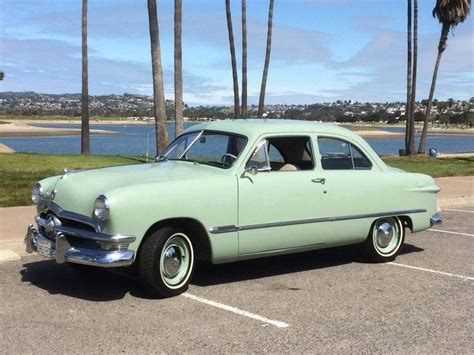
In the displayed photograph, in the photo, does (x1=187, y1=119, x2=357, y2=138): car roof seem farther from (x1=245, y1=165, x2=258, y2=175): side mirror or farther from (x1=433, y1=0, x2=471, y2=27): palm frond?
(x1=433, y1=0, x2=471, y2=27): palm frond

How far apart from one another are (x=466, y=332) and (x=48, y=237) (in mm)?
3891

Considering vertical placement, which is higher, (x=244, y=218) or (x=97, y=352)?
(x=244, y=218)

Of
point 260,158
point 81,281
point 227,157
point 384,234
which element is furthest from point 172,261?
point 384,234

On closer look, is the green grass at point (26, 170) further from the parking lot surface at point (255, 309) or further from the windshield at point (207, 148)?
the windshield at point (207, 148)

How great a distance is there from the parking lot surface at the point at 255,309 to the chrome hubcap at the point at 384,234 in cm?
29

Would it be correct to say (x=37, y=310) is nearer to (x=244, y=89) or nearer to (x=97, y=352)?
(x=97, y=352)

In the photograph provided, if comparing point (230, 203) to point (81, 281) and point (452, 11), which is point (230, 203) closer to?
point (81, 281)

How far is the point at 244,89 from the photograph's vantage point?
30.0 m

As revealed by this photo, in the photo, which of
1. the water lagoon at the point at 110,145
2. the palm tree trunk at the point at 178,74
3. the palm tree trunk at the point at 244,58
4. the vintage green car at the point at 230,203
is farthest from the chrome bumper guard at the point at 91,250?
the palm tree trunk at the point at 244,58

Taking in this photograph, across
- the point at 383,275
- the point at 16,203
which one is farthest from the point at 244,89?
the point at 383,275

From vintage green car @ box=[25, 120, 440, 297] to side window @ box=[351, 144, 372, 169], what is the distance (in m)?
0.02

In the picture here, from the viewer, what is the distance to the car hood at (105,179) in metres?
5.76

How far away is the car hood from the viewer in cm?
576

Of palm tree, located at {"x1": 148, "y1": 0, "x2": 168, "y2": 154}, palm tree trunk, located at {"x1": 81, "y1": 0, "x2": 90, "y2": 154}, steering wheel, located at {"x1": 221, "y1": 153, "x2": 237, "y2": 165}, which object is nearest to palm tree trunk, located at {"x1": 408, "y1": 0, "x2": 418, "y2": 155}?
palm tree, located at {"x1": 148, "y1": 0, "x2": 168, "y2": 154}
